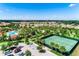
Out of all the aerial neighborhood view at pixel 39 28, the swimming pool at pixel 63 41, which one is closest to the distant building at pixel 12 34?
the aerial neighborhood view at pixel 39 28

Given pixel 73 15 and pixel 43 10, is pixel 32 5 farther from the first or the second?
pixel 73 15

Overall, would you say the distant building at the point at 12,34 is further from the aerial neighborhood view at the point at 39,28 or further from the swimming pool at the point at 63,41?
the swimming pool at the point at 63,41

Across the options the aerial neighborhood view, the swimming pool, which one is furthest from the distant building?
the swimming pool

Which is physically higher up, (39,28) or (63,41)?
(39,28)

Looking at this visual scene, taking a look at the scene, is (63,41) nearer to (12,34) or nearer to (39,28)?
(39,28)

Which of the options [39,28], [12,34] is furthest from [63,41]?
[12,34]

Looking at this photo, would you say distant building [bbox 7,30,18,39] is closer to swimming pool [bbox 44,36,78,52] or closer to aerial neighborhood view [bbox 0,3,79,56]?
aerial neighborhood view [bbox 0,3,79,56]

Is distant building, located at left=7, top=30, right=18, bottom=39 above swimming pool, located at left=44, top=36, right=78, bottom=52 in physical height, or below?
above
